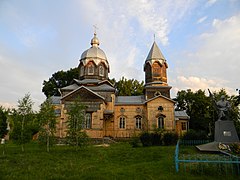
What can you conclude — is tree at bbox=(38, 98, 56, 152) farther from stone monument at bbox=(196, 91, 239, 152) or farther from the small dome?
the small dome

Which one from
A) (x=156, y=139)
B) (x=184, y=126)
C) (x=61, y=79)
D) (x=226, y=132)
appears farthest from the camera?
(x=61, y=79)

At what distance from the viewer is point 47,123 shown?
1650cm

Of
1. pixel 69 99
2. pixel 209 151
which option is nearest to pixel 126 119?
pixel 69 99

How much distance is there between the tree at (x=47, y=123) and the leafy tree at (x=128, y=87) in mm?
24440

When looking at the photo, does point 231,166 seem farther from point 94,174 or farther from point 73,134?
point 73,134

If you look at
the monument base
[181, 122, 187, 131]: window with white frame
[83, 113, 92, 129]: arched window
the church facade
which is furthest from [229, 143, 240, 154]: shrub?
[181, 122, 187, 131]: window with white frame

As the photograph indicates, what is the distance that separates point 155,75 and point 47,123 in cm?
1735

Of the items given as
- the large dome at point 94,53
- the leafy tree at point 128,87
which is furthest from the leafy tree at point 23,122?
the leafy tree at point 128,87

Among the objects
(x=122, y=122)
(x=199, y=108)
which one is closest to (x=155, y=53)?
(x=122, y=122)

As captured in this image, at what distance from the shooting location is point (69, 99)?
25625 mm

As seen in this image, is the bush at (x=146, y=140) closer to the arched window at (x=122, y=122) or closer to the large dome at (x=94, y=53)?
the arched window at (x=122, y=122)

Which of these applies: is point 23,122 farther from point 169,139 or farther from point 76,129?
point 169,139

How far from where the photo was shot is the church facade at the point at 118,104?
25.2m

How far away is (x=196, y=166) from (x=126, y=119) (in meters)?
19.6
